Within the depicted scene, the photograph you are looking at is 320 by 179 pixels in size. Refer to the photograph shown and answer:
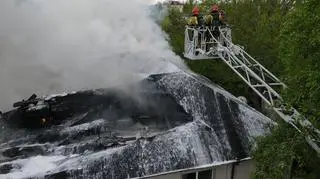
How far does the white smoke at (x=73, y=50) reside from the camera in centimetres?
1348

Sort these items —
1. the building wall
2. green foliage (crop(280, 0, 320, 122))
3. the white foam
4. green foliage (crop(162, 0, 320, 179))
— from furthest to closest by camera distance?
the building wall → the white foam → green foliage (crop(162, 0, 320, 179)) → green foliage (crop(280, 0, 320, 122))

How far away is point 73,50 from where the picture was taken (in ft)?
47.4

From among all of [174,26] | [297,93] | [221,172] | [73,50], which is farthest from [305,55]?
[174,26]

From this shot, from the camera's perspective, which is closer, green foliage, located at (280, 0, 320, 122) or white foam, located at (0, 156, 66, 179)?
green foliage, located at (280, 0, 320, 122)

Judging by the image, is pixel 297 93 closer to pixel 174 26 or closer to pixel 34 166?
pixel 34 166

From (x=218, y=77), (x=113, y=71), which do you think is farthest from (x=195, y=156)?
(x=218, y=77)

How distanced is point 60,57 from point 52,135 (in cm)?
359

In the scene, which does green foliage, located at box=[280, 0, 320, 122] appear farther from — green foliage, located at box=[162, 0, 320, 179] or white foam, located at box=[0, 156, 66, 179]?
white foam, located at box=[0, 156, 66, 179]

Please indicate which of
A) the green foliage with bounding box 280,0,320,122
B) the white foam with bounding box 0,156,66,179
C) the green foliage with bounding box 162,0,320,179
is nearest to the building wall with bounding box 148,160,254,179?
the green foliage with bounding box 162,0,320,179

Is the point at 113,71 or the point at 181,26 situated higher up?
the point at 181,26

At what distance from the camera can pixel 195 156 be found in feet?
36.3

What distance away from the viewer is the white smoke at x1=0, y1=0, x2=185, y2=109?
1348cm

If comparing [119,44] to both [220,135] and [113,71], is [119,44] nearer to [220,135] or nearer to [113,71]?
[113,71]

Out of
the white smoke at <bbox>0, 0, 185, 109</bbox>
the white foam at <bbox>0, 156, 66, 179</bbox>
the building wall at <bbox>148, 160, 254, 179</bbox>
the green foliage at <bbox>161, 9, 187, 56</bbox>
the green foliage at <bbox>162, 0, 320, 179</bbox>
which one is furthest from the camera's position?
the green foliage at <bbox>161, 9, 187, 56</bbox>
